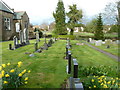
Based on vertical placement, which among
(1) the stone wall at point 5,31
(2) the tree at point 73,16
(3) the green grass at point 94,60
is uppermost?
(2) the tree at point 73,16

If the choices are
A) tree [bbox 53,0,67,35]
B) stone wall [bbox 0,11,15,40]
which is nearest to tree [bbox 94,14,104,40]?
tree [bbox 53,0,67,35]

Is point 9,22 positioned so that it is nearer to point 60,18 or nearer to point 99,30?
point 60,18

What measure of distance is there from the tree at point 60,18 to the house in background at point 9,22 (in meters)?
16.0

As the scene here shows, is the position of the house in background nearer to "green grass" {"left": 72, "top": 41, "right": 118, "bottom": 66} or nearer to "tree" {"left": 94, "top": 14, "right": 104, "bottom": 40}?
"green grass" {"left": 72, "top": 41, "right": 118, "bottom": 66}

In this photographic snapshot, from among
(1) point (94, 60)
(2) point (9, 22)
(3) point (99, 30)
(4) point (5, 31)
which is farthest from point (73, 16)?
(1) point (94, 60)

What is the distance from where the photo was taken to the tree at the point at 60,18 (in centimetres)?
3812

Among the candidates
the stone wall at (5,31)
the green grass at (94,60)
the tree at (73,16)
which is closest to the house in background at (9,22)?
the stone wall at (5,31)

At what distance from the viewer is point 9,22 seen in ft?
79.6

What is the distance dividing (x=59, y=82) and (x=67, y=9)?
127 feet

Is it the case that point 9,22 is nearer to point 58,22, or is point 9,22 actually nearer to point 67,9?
point 58,22

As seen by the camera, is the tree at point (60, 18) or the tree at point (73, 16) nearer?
the tree at point (60, 18)

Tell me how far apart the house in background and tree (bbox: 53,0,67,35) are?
16028 millimetres

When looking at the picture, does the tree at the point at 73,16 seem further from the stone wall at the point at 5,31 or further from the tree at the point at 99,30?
the stone wall at the point at 5,31

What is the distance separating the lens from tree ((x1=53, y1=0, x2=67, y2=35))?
38125mm
